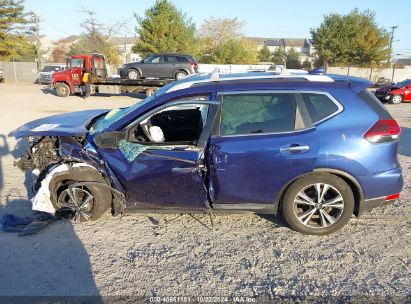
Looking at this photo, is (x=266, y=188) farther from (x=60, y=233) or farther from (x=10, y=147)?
(x=10, y=147)

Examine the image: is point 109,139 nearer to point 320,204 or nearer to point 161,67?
point 320,204

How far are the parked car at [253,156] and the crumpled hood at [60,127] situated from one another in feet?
0.10

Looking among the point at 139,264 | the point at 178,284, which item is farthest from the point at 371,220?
the point at 139,264

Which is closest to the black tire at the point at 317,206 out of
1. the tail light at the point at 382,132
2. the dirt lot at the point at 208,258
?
the dirt lot at the point at 208,258

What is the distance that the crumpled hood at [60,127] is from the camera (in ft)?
12.9

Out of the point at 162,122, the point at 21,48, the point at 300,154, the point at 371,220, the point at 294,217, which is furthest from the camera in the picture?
→ the point at 21,48

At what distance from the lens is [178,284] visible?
118 inches

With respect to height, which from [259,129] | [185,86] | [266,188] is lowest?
[266,188]

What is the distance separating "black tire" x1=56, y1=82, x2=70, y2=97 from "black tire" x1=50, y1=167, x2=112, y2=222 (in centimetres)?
1722

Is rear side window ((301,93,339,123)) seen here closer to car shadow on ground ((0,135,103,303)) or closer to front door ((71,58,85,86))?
car shadow on ground ((0,135,103,303))

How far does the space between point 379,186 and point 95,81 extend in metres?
17.1

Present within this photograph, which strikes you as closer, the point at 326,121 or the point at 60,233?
the point at 326,121

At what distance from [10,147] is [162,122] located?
14.4 feet

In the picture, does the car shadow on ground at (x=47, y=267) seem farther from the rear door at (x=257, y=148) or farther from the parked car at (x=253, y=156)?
the rear door at (x=257, y=148)
